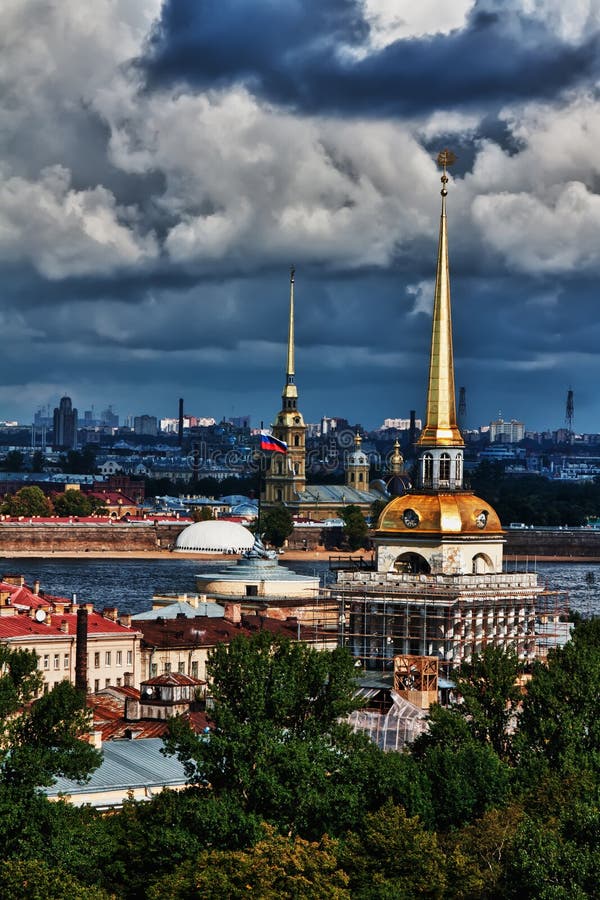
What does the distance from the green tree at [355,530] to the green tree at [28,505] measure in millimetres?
16691

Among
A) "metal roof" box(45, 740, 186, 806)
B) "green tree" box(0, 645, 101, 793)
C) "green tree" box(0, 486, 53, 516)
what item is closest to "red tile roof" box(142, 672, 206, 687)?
"metal roof" box(45, 740, 186, 806)

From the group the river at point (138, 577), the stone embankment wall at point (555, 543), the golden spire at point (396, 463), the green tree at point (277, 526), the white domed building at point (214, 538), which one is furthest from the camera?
the golden spire at point (396, 463)

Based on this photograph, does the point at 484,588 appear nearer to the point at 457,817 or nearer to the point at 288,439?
the point at 457,817

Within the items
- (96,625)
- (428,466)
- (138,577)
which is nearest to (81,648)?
(96,625)

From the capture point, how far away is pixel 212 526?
101 meters

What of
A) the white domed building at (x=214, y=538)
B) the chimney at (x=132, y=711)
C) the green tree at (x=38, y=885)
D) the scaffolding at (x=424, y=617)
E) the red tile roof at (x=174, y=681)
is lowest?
the green tree at (x=38, y=885)

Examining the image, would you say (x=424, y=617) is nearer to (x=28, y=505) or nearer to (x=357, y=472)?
(x=28, y=505)

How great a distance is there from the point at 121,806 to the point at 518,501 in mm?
129493

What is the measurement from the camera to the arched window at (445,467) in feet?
121

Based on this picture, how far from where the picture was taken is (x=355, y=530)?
133 metres

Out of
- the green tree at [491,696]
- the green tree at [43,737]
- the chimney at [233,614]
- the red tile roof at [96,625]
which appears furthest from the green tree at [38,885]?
the chimney at [233,614]

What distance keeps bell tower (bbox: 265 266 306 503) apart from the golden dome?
362 ft

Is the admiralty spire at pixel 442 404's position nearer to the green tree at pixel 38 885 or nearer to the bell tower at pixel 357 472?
the green tree at pixel 38 885

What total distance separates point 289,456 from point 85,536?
2384 cm
